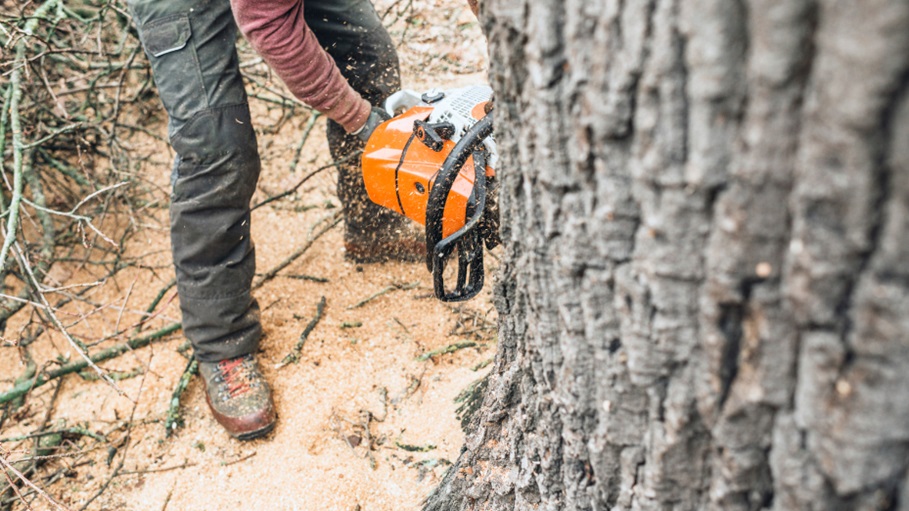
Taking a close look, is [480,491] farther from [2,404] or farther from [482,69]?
[482,69]

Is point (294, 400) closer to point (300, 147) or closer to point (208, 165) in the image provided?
point (208, 165)

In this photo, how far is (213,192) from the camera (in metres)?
2.01

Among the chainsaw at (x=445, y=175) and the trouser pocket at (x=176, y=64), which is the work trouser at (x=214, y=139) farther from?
the chainsaw at (x=445, y=175)

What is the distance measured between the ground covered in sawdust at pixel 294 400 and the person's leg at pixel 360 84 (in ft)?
0.32

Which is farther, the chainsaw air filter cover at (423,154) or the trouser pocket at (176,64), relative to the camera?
the trouser pocket at (176,64)

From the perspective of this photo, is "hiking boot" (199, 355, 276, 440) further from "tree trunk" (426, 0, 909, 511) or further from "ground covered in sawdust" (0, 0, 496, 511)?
"tree trunk" (426, 0, 909, 511)

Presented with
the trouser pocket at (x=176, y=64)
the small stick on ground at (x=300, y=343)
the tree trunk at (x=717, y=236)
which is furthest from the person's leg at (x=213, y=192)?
the tree trunk at (x=717, y=236)

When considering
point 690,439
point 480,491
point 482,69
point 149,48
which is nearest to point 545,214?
point 690,439

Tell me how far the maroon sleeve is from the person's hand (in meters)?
0.01

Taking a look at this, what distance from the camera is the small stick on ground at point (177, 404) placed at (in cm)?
214

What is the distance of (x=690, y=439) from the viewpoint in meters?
0.83

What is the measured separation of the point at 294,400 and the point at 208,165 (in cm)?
78

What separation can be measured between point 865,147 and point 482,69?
11.2ft

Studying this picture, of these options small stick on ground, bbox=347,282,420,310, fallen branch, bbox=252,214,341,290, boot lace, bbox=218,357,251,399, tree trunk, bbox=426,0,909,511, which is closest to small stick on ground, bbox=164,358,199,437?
boot lace, bbox=218,357,251,399
